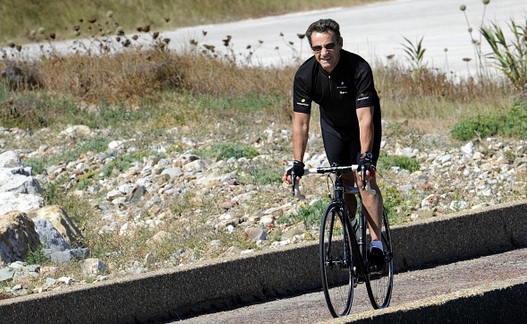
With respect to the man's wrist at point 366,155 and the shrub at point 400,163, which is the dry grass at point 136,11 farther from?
the man's wrist at point 366,155

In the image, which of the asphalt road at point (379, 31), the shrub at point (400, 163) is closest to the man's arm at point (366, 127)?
the shrub at point (400, 163)

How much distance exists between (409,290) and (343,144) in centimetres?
146

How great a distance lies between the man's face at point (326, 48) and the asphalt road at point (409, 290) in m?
1.63

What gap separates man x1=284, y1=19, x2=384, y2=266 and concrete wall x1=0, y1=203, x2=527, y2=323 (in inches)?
49.5

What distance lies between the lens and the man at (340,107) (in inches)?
287

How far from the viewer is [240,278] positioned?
28.1ft

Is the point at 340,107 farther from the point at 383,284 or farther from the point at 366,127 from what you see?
the point at 383,284

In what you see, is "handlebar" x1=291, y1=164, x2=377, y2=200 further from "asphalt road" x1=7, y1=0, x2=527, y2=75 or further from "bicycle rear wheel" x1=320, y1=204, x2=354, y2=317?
"asphalt road" x1=7, y1=0, x2=527, y2=75

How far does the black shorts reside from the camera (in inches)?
303

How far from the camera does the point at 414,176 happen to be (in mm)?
12852

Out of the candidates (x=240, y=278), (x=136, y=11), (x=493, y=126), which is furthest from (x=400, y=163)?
(x=136, y=11)

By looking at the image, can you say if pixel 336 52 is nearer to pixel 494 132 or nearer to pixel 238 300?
pixel 238 300

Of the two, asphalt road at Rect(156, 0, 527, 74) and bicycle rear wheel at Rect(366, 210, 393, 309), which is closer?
bicycle rear wheel at Rect(366, 210, 393, 309)

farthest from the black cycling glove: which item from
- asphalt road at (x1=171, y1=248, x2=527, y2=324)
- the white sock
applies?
asphalt road at (x1=171, y1=248, x2=527, y2=324)
